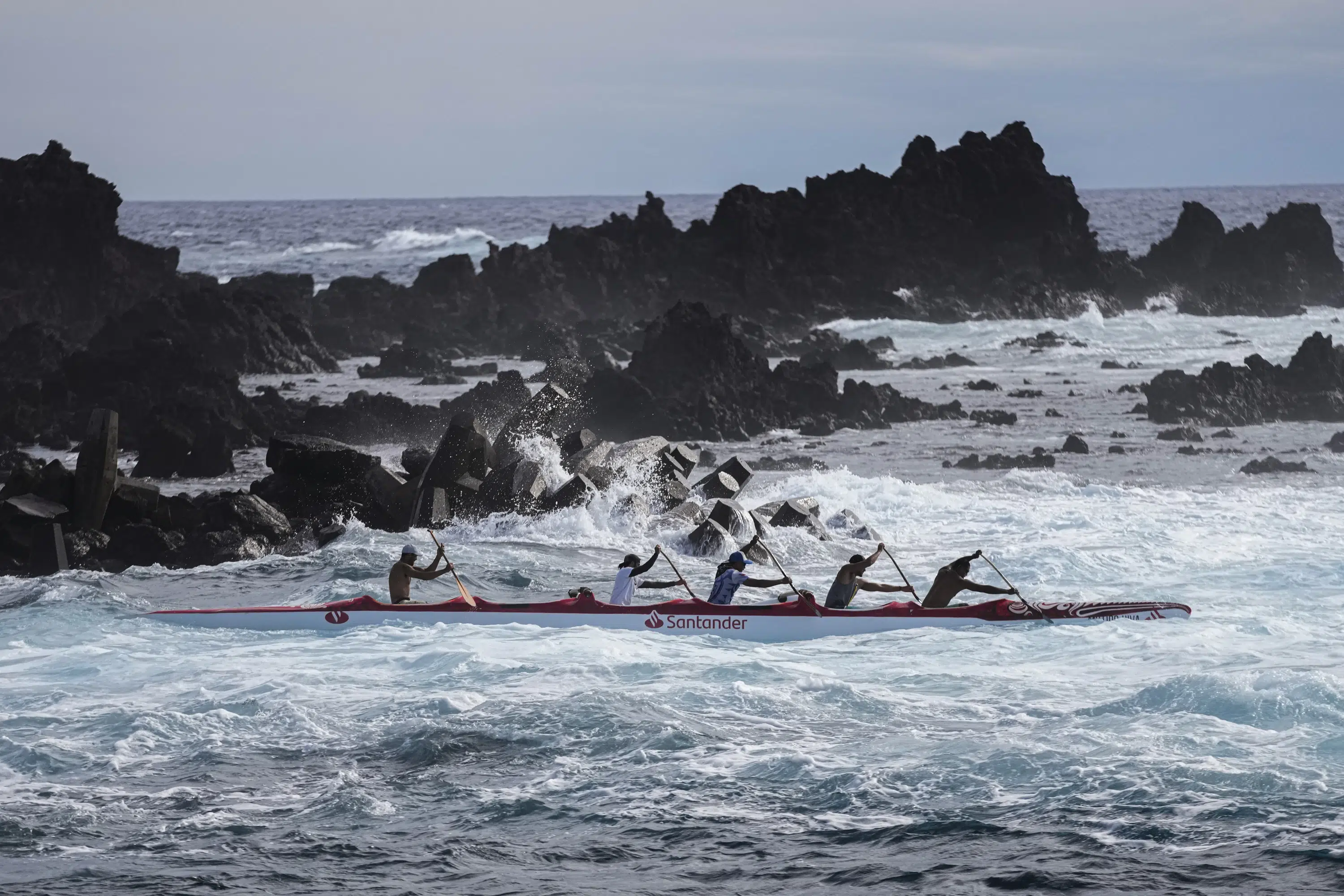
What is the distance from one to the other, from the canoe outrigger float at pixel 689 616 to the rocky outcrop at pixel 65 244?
36.6 metres

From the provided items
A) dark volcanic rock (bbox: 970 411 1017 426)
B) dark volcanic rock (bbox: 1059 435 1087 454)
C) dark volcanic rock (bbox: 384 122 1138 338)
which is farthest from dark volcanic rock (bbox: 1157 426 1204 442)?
dark volcanic rock (bbox: 384 122 1138 338)

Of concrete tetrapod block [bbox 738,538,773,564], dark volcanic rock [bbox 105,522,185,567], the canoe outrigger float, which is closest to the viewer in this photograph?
the canoe outrigger float

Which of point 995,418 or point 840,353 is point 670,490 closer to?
point 995,418

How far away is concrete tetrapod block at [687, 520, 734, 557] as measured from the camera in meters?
21.4

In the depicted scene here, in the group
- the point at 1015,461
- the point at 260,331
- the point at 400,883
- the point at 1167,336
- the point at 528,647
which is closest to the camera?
the point at 400,883

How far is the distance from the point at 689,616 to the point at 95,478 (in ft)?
32.3

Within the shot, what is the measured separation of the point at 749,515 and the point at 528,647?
22.3 ft

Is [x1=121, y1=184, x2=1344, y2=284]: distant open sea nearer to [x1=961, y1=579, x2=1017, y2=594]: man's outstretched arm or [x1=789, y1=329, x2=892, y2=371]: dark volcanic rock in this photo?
[x1=789, y1=329, x2=892, y2=371]: dark volcanic rock

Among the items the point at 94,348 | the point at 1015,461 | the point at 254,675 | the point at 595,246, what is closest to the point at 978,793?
the point at 254,675

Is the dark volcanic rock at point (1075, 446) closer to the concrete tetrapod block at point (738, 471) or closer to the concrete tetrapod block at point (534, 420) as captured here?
the concrete tetrapod block at point (738, 471)

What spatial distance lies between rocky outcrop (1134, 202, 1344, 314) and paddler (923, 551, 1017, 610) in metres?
47.8

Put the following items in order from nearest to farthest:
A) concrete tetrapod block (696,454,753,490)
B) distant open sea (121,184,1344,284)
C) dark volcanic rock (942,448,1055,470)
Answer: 1. concrete tetrapod block (696,454,753,490)
2. dark volcanic rock (942,448,1055,470)
3. distant open sea (121,184,1344,284)

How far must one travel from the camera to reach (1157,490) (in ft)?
86.0

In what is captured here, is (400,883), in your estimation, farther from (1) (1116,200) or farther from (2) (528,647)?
(1) (1116,200)
